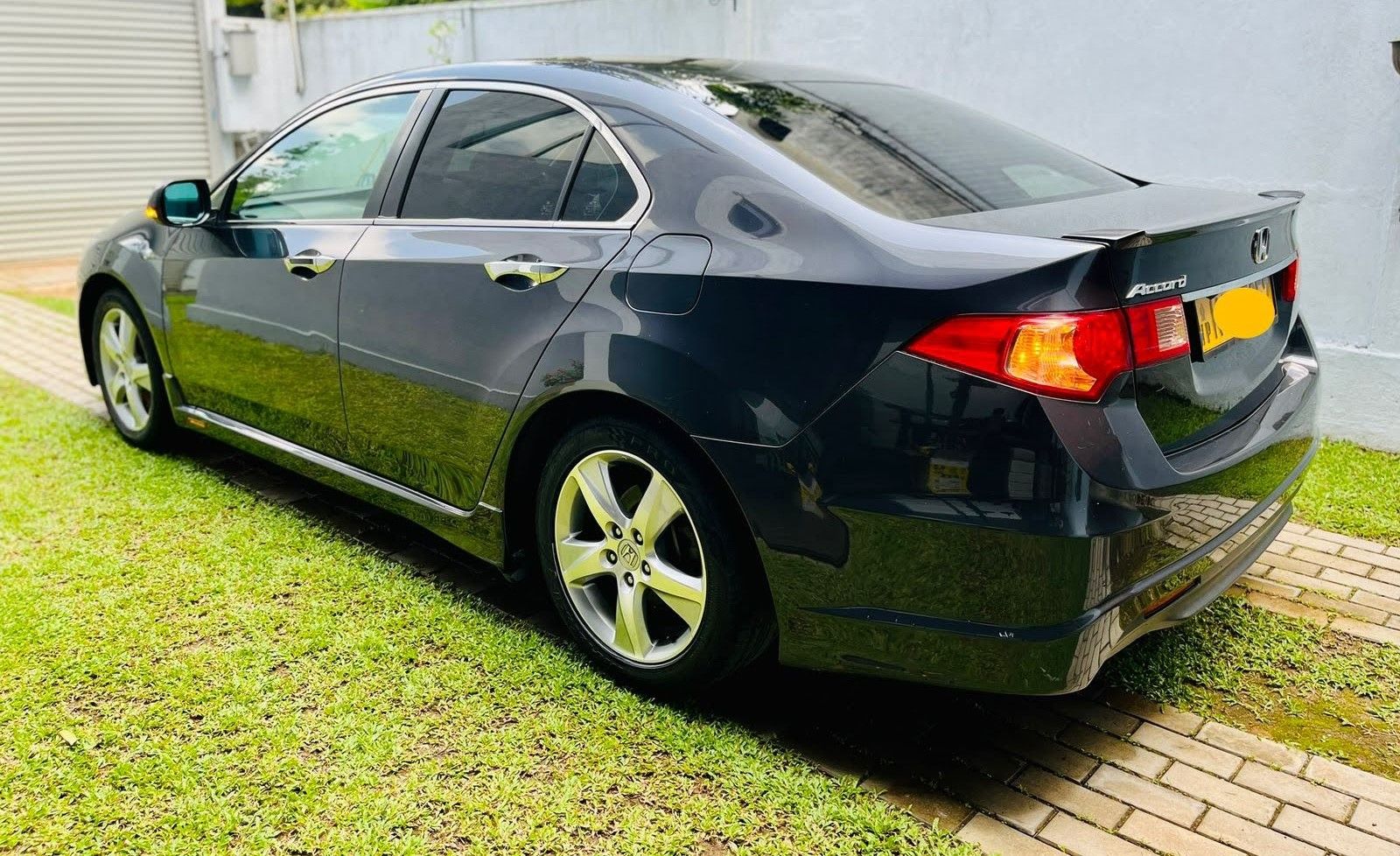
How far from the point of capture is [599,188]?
114 inches

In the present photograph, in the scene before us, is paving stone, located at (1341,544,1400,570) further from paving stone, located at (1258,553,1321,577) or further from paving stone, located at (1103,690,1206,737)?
paving stone, located at (1103,690,1206,737)

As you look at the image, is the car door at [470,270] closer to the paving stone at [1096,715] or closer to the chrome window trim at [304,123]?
the chrome window trim at [304,123]

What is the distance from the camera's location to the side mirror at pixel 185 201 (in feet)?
13.8

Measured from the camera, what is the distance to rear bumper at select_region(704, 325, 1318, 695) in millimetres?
2162

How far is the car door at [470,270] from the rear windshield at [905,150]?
16.5 inches

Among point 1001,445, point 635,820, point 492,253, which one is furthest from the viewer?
point 492,253

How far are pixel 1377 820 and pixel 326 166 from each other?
3.66 m

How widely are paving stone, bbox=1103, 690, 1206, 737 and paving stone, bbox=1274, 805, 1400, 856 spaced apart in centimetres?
35

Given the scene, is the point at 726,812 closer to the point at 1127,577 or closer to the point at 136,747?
the point at 1127,577

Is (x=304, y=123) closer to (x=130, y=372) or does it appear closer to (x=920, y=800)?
(x=130, y=372)

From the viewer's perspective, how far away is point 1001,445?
2162 millimetres

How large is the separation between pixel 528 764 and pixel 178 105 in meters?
12.6

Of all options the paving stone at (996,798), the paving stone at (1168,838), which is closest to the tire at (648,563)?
the paving stone at (996,798)

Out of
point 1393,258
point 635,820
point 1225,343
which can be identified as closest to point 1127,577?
point 1225,343
